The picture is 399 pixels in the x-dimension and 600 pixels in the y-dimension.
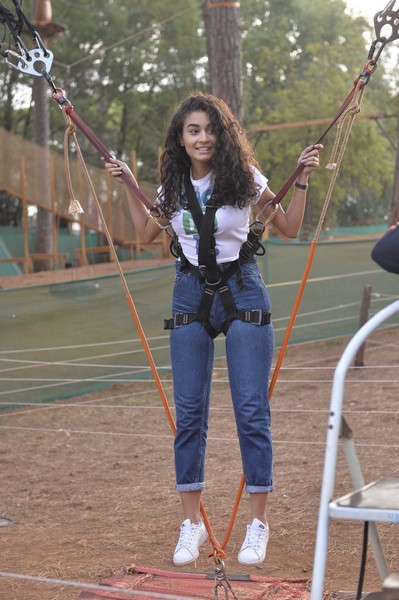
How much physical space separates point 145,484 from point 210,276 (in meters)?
Answer: 2.83

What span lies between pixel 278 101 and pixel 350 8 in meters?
7.44

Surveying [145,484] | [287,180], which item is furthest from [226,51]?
[287,180]

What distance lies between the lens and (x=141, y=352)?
9234 mm

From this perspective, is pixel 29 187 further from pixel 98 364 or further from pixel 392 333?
pixel 98 364

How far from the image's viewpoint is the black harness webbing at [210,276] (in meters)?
3.60

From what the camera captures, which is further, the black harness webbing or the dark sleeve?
the black harness webbing

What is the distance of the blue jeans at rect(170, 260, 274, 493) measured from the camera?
3.61 metres

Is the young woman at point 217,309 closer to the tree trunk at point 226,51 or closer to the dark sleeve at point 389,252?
A: the dark sleeve at point 389,252

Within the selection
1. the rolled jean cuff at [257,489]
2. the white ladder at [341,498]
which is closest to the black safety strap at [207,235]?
the rolled jean cuff at [257,489]

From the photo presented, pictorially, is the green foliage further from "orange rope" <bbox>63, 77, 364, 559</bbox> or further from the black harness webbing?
the black harness webbing

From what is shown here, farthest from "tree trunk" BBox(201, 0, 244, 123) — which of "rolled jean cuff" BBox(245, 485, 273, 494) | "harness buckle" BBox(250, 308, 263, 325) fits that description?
"rolled jean cuff" BBox(245, 485, 273, 494)

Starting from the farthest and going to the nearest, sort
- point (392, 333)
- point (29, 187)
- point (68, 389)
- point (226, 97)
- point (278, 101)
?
point (278, 101), point (29, 187), point (392, 333), point (226, 97), point (68, 389)

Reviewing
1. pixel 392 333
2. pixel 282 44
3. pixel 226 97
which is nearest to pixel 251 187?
pixel 226 97

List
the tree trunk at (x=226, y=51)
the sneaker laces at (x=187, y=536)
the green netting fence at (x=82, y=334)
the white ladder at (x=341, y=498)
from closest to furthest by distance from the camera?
1. the white ladder at (x=341, y=498)
2. the sneaker laces at (x=187, y=536)
3. the green netting fence at (x=82, y=334)
4. the tree trunk at (x=226, y=51)
